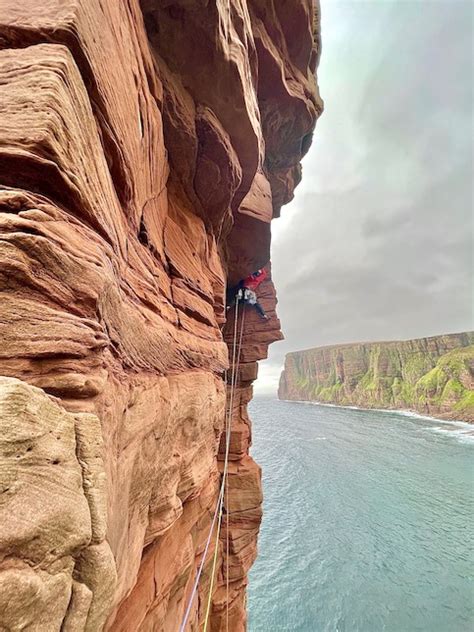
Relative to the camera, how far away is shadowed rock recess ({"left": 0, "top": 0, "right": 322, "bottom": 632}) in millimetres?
1827

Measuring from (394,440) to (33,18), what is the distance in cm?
5712

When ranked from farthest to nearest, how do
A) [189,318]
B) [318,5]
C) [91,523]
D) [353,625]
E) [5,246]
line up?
1. [353,625]
2. [318,5]
3. [189,318]
4. [91,523]
5. [5,246]

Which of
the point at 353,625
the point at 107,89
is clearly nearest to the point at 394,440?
the point at 353,625

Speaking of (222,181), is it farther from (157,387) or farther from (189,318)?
(157,387)

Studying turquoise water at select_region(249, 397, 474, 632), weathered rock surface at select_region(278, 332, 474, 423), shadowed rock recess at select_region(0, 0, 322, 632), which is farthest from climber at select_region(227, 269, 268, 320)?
weathered rock surface at select_region(278, 332, 474, 423)

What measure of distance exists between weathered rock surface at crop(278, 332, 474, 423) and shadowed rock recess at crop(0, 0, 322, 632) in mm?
85538

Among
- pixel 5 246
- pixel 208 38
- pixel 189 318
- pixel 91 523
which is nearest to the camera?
pixel 5 246

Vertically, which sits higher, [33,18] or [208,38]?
[208,38]

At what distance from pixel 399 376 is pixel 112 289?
119 m

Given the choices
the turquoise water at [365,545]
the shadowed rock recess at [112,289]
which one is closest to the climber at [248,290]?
the shadowed rock recess at [112,289]

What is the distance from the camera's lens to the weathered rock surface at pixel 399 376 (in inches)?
3017

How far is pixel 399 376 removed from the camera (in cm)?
10425

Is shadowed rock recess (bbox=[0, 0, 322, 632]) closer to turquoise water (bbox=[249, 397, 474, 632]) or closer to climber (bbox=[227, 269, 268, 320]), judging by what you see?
climber (bbox=[227, 269, 268, 320])

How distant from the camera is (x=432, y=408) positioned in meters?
79.5
